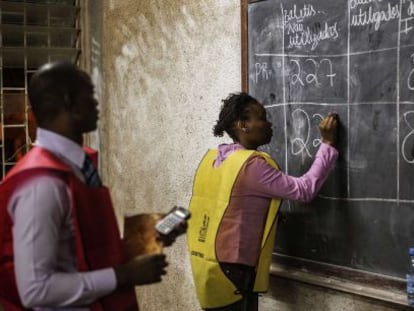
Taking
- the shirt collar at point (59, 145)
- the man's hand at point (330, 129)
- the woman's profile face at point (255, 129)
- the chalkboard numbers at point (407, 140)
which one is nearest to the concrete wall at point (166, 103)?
the woman's profile face at point (255, 129)

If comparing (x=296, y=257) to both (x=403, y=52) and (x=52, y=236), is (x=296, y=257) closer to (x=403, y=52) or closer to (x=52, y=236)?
(x=403, y=52)

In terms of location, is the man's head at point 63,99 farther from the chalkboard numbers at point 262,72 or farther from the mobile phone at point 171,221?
the chalkboard numbers at point 262,72

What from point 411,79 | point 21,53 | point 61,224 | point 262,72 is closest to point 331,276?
point 411,79

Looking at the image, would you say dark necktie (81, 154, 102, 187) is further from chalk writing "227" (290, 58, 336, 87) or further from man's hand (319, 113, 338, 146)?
chalk writing "227" (290, 58, 336, 87)

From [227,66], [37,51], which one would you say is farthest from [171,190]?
[37,51]

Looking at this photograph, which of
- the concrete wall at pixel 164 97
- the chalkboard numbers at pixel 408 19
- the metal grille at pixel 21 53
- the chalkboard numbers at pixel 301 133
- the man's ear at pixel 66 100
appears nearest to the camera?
the man's ear at pixel 66 100

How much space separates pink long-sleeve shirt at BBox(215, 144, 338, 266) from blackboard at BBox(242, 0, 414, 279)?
0.15m

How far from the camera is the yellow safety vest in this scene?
332 cm

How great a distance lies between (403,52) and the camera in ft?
9.82

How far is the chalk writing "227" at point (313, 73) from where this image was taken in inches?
→ 134

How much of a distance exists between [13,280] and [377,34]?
203cm

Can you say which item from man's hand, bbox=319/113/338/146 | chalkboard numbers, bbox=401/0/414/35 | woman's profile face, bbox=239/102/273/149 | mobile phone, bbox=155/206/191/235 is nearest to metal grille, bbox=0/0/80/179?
woman's profile face, bbox=239/102/273/149

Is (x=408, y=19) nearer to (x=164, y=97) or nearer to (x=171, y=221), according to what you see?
(x=171, y=221)

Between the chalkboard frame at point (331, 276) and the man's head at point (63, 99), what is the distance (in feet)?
5.86
